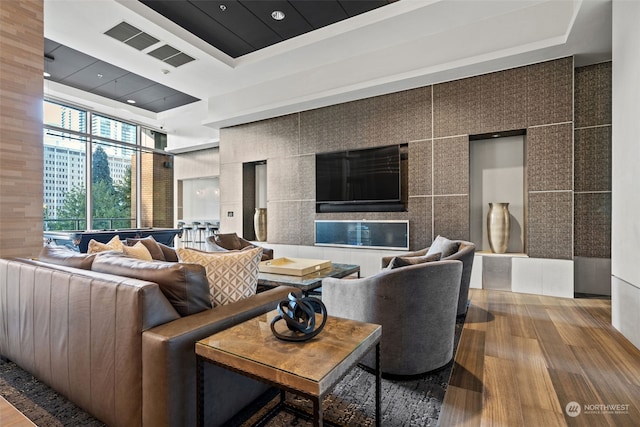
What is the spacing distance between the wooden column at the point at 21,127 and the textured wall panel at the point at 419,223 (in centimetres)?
435

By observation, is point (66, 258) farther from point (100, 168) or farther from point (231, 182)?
point (100, 168)

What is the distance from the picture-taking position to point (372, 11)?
404 centimetres

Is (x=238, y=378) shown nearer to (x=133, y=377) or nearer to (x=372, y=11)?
(x=133, y=377)

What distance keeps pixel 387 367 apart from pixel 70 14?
5.27 meters

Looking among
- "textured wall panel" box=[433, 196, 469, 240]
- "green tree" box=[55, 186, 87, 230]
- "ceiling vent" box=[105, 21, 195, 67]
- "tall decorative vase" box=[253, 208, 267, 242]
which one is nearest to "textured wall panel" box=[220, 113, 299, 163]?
"tall decorative vase" box=[253, 208, 267, 242]

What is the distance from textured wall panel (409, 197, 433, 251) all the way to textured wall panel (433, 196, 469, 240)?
3.9 inches

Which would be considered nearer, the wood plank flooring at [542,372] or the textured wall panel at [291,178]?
the wood plank flooring at [542,372]

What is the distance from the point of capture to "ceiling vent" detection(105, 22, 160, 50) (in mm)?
4215

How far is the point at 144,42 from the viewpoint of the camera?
15.0 feet

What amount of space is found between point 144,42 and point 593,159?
20.6 ft

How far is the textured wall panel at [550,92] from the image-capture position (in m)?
3.87

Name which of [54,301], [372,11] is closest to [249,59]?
[372,11]

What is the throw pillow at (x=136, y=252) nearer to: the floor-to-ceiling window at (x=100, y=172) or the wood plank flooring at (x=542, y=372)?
the wood plank flooring at (x=542, y=372)

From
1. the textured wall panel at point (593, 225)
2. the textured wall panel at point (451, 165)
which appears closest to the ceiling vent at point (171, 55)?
the textured wall panel at point (451, 165)
